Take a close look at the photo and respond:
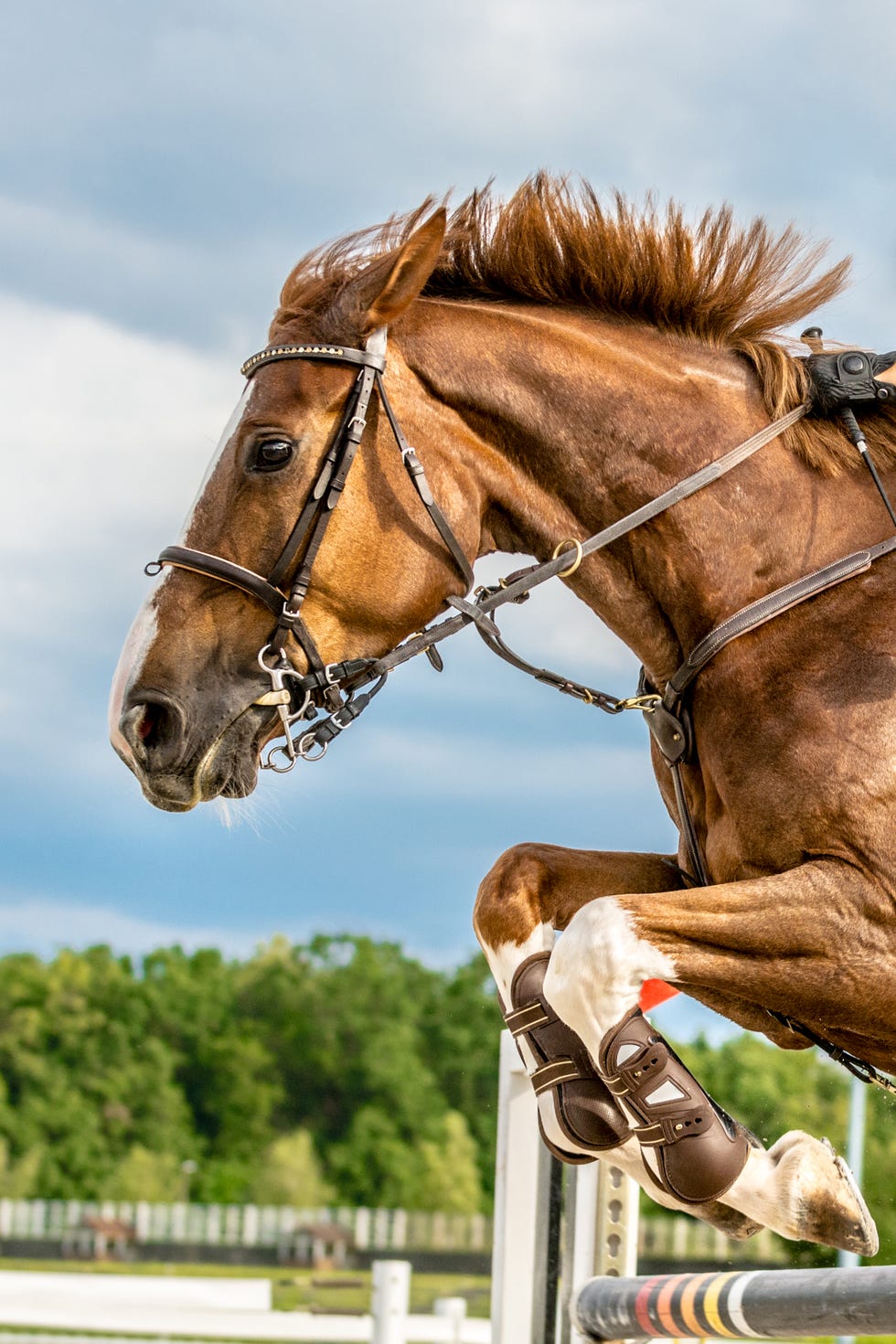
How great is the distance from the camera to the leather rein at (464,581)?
3.38 meters

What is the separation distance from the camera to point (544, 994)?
325 centimetres

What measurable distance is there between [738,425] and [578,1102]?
153cm

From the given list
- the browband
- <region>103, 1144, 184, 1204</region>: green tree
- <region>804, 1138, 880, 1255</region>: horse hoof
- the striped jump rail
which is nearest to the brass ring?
the browband

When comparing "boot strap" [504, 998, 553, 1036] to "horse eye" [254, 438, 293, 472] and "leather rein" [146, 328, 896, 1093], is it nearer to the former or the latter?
"leather rein" [146, 328, 896, 1093]

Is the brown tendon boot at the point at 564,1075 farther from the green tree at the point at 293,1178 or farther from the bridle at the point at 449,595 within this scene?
the green tree at the point at 293,1178

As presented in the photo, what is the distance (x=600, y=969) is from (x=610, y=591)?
3.06 feet

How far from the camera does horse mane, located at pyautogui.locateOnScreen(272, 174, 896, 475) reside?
376 centimetres

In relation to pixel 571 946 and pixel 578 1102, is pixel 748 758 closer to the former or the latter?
pixel 571 946

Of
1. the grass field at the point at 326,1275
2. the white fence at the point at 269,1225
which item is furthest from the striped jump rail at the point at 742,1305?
the white fence at the point at 269,1225

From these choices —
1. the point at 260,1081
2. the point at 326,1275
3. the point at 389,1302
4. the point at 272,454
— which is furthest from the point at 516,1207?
the point at 260,1081

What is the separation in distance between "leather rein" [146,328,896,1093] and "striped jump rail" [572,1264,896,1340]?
0.52 m

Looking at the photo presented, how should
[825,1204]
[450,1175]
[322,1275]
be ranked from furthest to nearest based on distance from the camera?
[450,1175] < [322,1275] < [825,1204]

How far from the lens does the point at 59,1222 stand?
62312 mm

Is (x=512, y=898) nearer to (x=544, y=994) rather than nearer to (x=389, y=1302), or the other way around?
(x=544, y=994)
